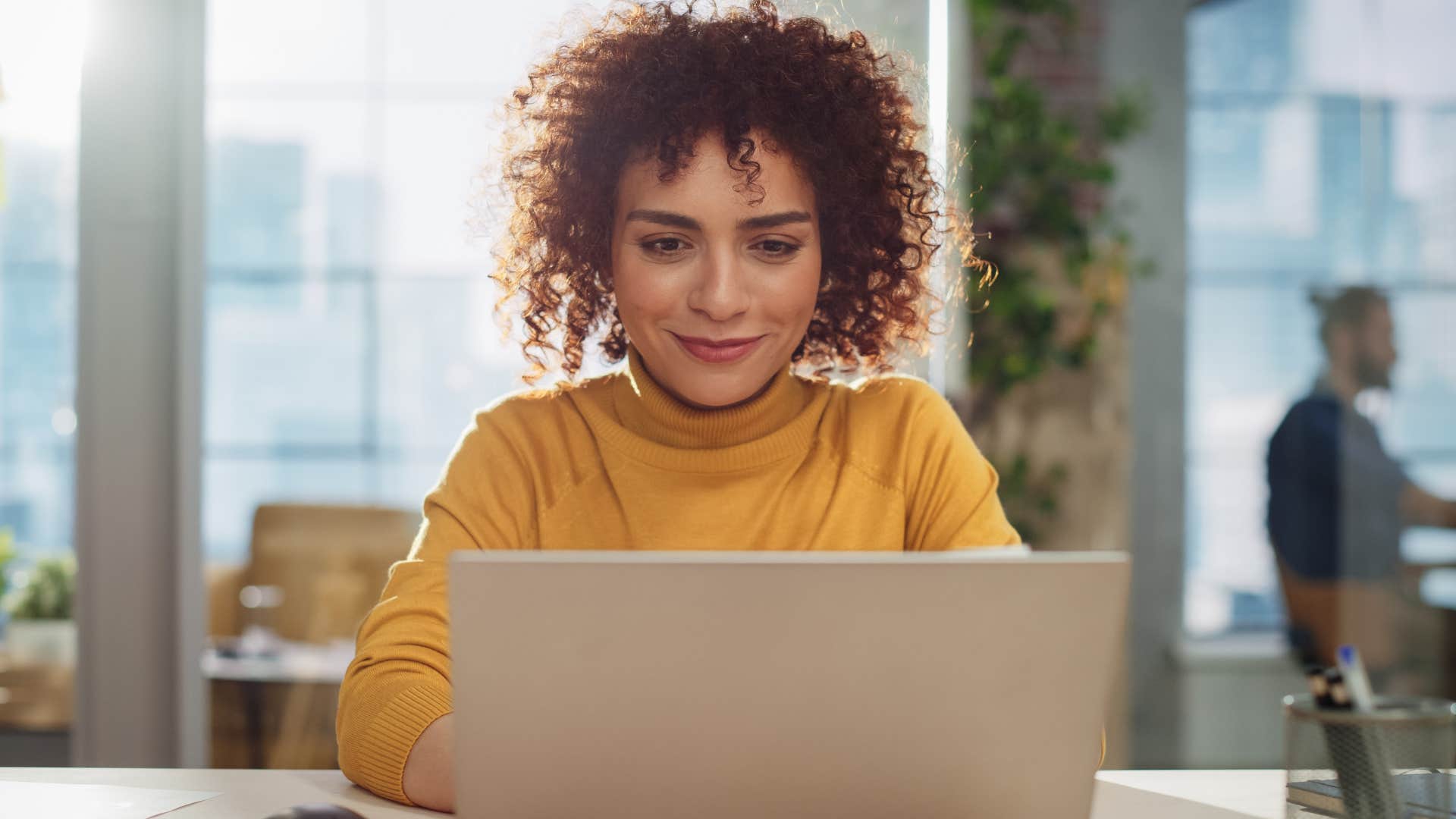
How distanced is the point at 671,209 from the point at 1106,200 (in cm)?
247

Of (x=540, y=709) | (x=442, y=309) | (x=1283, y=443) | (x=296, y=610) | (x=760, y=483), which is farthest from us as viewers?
(x=1283, y=443)

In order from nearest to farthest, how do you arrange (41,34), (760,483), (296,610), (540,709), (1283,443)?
1. (540,709)
2. (760,483)
3. (41,34)
4. (296,610)
5. (1283,443)

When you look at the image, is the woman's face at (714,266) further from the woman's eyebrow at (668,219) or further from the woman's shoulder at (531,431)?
the woman's shoulder at (531,431)

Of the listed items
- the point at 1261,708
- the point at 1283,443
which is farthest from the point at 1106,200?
the point at 1261,708

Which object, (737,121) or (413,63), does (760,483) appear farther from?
(413,63)

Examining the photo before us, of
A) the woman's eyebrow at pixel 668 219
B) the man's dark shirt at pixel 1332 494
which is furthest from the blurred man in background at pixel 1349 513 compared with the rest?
the woman's eyebrow at pixel 668 219

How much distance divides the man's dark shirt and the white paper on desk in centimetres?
304

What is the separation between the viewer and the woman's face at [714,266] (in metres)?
1.33

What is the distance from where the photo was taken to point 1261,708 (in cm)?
352

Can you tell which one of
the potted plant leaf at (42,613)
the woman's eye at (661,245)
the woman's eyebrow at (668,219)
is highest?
the woman's eyebrow at (668,219)

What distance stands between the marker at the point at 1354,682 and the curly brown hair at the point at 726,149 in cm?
71

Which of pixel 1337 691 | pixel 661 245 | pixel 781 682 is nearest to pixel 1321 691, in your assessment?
pixel 1337 691

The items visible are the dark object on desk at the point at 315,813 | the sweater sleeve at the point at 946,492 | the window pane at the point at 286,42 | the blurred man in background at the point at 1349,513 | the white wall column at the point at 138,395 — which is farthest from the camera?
the blurred man in background at the point at 1349,513

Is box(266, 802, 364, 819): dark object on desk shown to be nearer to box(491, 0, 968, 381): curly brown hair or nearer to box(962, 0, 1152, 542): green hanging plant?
box(491, 0, 968, 381): curly brown hair
